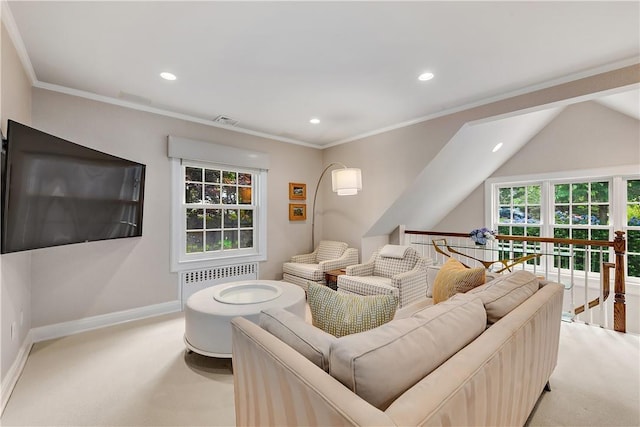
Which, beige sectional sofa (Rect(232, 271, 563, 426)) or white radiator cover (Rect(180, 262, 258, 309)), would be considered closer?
beige sectional sofa (Rect(232, 271, 563, 426))

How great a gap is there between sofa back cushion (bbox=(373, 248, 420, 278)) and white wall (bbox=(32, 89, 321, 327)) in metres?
2.64

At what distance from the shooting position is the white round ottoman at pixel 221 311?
2.12 meters

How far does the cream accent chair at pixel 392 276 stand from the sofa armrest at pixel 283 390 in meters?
2.21

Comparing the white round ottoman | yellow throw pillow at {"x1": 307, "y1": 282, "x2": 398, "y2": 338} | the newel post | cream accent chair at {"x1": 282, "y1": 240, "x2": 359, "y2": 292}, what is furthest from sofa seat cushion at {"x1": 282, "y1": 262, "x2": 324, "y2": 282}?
the newel post

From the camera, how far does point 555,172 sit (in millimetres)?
4508

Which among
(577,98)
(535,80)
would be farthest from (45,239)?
(577,98)

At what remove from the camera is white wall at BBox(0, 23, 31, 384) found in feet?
6.04

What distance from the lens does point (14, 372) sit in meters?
2.01

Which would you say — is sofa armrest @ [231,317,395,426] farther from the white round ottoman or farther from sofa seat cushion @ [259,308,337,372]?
the white round ottoman

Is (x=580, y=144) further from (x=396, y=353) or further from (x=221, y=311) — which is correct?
(x=221, y=311)

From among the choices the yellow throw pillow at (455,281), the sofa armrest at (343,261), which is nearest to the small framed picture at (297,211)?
the sofa armrest at (343,261)

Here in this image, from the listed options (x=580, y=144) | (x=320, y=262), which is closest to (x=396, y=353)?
(x=320, y=262)

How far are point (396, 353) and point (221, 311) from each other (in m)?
1.67

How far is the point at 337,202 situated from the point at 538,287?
3233 mm
